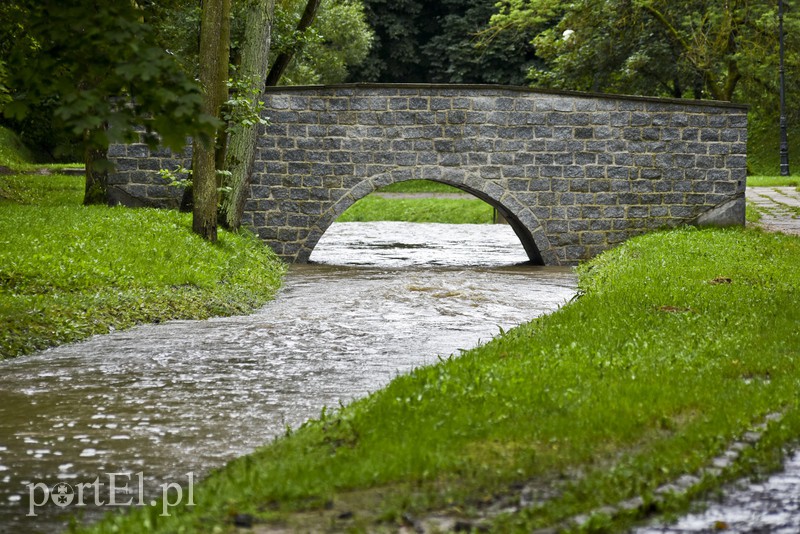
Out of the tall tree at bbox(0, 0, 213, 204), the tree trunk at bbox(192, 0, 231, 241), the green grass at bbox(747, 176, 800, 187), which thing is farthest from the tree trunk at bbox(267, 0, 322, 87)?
the green grass at bbox(747, 176, 800, 187)

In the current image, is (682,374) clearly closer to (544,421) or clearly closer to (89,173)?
(544,421)

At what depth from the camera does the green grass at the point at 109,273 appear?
905 cm

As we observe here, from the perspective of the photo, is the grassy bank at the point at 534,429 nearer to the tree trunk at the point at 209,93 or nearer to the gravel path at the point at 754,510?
the gravel path at the point at 754,510

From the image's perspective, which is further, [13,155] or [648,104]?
[13,155]

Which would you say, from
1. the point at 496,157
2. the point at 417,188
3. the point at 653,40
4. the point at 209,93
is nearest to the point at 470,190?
the point at 496,157

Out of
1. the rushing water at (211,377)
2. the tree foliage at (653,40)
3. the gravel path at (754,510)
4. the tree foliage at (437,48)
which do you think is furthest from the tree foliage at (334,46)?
the gravel path at (754,510)

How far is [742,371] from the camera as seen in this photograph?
637 cm

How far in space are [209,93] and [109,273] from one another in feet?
12.5

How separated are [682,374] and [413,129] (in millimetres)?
10722

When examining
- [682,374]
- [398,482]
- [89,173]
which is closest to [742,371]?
[682,374]

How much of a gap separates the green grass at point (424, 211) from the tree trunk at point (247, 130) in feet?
49.7

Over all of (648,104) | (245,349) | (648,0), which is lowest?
(245,349)

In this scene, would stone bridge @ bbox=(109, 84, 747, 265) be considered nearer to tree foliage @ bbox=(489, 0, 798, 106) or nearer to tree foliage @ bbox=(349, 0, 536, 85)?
tree foliage @ bbox=(489, 0, 798, 106)

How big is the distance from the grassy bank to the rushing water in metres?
0.55
